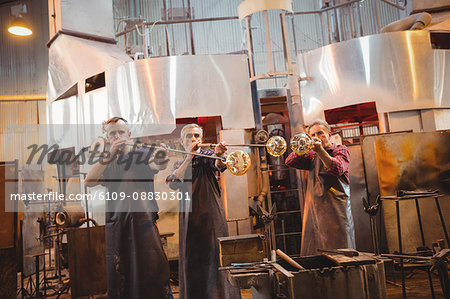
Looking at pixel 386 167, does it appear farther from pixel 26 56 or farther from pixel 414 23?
pixel 26 56

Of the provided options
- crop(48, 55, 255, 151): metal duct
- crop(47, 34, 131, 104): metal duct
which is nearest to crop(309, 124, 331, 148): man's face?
crop(48, 55, 255, 151): metal duct

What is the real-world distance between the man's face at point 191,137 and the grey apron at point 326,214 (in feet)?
3.87

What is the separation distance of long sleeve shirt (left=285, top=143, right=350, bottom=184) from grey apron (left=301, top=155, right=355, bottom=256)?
6cm

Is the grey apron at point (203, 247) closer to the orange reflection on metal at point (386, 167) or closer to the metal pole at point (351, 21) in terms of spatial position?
the orange reflection on metal at point (386, 167)

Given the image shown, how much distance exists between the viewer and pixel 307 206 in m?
3.84

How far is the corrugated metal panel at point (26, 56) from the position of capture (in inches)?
440

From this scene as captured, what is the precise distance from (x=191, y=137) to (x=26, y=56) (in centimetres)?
989

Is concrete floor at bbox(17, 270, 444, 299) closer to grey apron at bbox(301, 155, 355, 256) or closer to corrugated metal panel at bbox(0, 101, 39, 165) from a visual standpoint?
grey apron at bbox(301, 155, 355, 256)

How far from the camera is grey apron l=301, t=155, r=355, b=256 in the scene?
3572 mm

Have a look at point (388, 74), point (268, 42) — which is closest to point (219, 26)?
point (268, 42)

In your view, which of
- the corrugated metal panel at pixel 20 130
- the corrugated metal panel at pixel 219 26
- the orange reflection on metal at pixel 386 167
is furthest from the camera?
the corrugated metal panel at pixel 20 130

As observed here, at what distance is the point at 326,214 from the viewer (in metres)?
3.63

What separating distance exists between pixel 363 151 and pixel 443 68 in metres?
1.93

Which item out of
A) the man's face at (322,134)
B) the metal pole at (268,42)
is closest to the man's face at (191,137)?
the man's face at (322,134)
